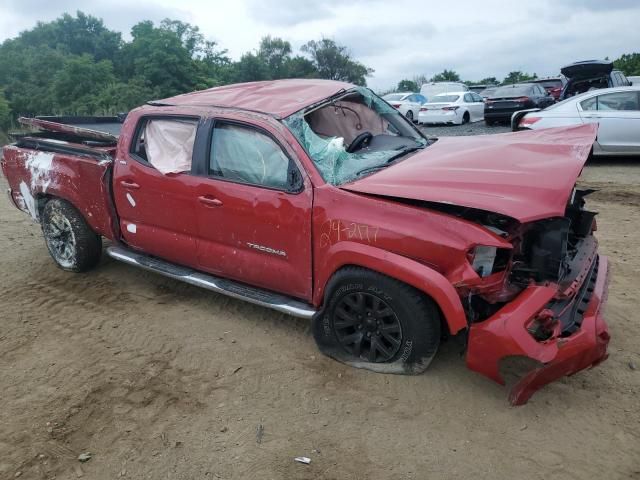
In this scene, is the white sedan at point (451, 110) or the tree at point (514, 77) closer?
the white sedan at point (451, 110)

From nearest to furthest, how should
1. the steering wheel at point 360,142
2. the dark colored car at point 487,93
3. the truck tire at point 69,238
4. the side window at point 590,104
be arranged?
the steering wheel at point 360,142
the truck tire at point 69,238
the side window at point 590,104
the dark colored car at point 487,93

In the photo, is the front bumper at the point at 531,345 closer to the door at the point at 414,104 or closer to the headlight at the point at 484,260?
the headlight at the point at 484,260

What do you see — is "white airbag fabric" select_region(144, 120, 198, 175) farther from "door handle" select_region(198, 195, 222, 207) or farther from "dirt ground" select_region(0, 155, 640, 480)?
"dirt ground" select_region(0, 155, 640, 480)

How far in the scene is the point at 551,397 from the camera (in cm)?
314

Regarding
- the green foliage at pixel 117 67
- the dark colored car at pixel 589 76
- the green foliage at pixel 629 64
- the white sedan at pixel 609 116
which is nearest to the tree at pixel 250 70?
the green foliage at pixel 117 67

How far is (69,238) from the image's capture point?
514 cm

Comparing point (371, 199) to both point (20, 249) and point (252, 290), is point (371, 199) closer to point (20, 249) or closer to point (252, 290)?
point (252, 290)

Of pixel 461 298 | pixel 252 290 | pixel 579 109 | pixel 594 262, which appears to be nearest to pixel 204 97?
pixel 252 290

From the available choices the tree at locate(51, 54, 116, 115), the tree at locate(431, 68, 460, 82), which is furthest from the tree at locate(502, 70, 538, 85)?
the tree at locate(51, 54, 116, 115)

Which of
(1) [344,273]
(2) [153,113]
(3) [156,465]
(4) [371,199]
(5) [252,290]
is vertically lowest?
(3) [156,465]

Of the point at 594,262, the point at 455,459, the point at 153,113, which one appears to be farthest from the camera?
the point at 153,113

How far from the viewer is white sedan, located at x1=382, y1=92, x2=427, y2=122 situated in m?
21.3

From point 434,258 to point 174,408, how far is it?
1797 millimetres

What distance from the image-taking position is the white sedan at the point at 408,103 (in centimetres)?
2130
